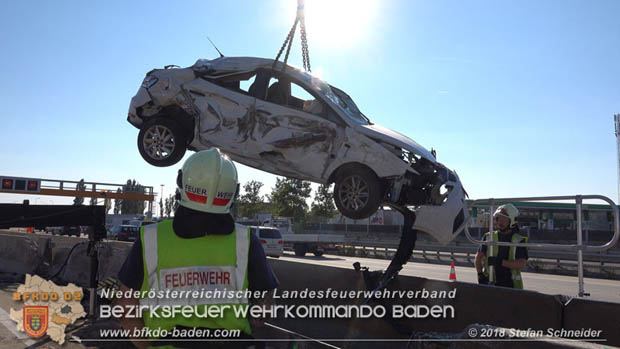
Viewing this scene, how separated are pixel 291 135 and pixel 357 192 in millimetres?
1199

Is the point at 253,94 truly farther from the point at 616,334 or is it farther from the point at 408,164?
the point at 616,334

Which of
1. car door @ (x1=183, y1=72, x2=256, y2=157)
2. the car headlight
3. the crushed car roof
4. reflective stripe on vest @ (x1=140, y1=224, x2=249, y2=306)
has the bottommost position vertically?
reflective stripe on vest @ (x1=140, y1=224, x2=249, y2=306)

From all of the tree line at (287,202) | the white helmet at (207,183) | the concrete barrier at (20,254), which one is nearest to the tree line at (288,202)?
the tree line at (287,202)

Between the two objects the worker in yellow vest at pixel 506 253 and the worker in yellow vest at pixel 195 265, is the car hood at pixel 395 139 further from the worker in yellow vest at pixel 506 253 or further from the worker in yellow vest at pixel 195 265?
the worker in yellow vest at pixel 195 265

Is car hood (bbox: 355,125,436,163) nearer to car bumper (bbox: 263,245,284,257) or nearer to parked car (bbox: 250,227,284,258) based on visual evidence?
parked car (bbox: 250,227,284,258)

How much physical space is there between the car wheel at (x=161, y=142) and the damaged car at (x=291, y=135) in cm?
1

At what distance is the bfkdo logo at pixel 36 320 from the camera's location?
21.7 feet

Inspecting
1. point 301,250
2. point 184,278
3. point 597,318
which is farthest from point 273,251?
point 184,278

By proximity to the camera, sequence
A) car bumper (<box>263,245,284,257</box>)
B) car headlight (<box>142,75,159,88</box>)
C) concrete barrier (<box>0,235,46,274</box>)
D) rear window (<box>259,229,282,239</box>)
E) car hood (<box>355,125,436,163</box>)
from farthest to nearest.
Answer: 1. rear window (<box>259,229,282,239</box>)
2. car bumper (<box>263,245,284,257</box>)
3. concrete barrier (<box>0,235,46,274</box>)
4. car headlight (<box>142,75,159,88</box>)
5. car hood (<box>355,125,436,163</box>)

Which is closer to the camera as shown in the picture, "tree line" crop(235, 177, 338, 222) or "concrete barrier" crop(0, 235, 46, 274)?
"concrete barrier" crop(0, 235, 46, 274)

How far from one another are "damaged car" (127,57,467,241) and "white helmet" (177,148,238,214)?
422 cm

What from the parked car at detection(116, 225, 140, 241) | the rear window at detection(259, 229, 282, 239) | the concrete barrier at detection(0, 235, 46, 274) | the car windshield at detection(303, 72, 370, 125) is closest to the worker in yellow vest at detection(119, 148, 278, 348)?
the car windshield at detection(303, 72, 370, 125)

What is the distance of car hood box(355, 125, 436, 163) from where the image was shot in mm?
6605

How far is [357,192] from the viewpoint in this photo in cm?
659
